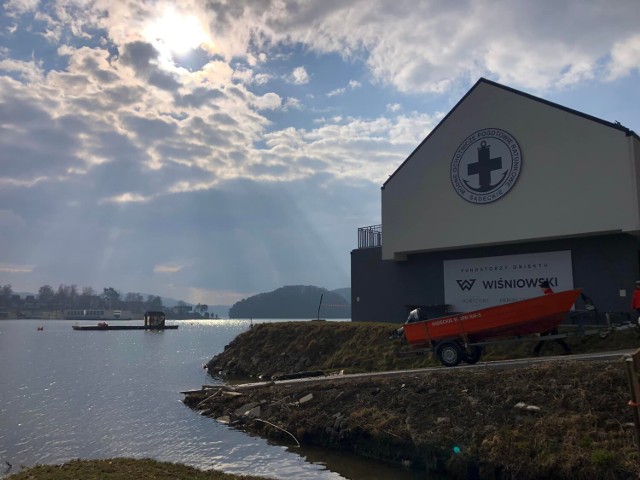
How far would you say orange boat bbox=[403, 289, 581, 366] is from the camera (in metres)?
15.0

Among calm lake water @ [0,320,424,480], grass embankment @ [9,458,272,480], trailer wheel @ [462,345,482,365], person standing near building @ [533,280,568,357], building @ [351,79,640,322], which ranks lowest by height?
calm lake water @ [0,320,424,480]

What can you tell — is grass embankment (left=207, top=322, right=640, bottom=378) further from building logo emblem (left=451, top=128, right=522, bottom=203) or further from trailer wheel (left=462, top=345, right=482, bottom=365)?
building logo emblem (left=451, top=128, right=522, bottom=203)

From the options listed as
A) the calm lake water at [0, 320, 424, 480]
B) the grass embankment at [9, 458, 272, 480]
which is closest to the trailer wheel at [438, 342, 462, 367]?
the calm lake water at [0, 320, 424, 480]

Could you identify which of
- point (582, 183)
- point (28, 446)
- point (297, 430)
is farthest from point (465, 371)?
point (28, 446)

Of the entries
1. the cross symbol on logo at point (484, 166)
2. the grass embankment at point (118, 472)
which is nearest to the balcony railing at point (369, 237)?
the cross symbol on logo at point (484, 166)

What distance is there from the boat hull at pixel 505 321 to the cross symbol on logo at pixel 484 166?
9410 mm

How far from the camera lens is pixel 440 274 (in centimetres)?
2612

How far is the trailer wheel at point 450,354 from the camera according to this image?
16.3 meters

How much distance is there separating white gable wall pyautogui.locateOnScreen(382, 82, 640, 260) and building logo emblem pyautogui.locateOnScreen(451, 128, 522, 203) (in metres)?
0.30

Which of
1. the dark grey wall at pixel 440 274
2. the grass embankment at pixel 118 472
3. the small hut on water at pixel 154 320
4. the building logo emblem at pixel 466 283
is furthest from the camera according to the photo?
the small hut on water at pixel 154 320

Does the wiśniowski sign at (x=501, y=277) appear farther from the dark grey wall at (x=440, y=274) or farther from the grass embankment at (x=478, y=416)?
the grass embankment at (x=478, y=416)

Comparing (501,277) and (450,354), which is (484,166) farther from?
(450,354)

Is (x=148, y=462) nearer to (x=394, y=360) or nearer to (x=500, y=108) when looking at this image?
(x=394, y=360)

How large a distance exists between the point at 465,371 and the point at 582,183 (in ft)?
35.7
